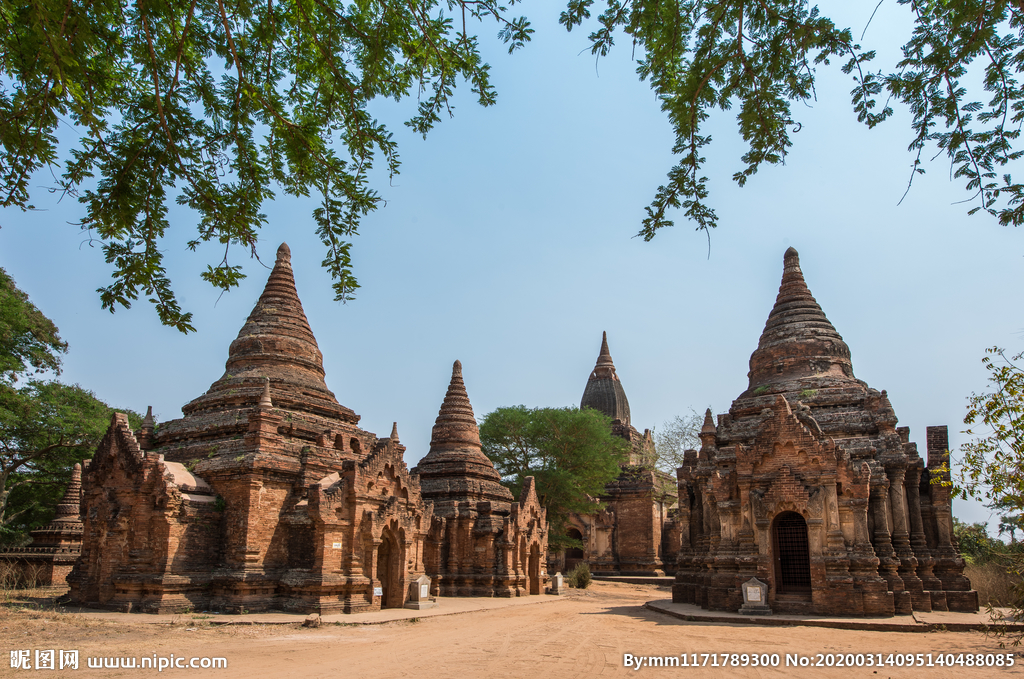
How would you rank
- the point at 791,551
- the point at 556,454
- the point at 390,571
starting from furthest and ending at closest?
the point at 556,454 → the point at 390,571 → the point at 791,551

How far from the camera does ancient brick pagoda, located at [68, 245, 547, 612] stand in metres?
17.1

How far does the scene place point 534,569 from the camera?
27984mm

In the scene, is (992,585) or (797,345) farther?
(797,345)

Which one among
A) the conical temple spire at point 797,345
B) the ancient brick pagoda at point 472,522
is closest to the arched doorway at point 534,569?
the ancient brick pagoda at point 472,522

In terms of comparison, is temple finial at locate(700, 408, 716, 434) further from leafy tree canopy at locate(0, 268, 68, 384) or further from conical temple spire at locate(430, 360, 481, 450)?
leafy tree canopy at locate(0, 268, 68, 384)

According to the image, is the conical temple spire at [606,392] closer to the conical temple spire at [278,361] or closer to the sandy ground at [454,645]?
the conical temple spire at [278,361]

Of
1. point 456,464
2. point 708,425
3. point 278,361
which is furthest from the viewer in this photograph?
point 456,464

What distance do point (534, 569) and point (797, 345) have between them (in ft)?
45.5

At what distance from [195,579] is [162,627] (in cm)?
308

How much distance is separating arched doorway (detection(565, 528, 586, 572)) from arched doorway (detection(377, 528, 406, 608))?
24254 mm

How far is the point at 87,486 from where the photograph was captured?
19156mm

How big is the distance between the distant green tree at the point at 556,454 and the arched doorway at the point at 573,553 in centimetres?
481

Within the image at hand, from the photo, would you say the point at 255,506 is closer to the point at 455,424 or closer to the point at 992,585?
the point at 455,424

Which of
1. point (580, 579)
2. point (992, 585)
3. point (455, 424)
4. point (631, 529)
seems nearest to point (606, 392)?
point (631, 529)
